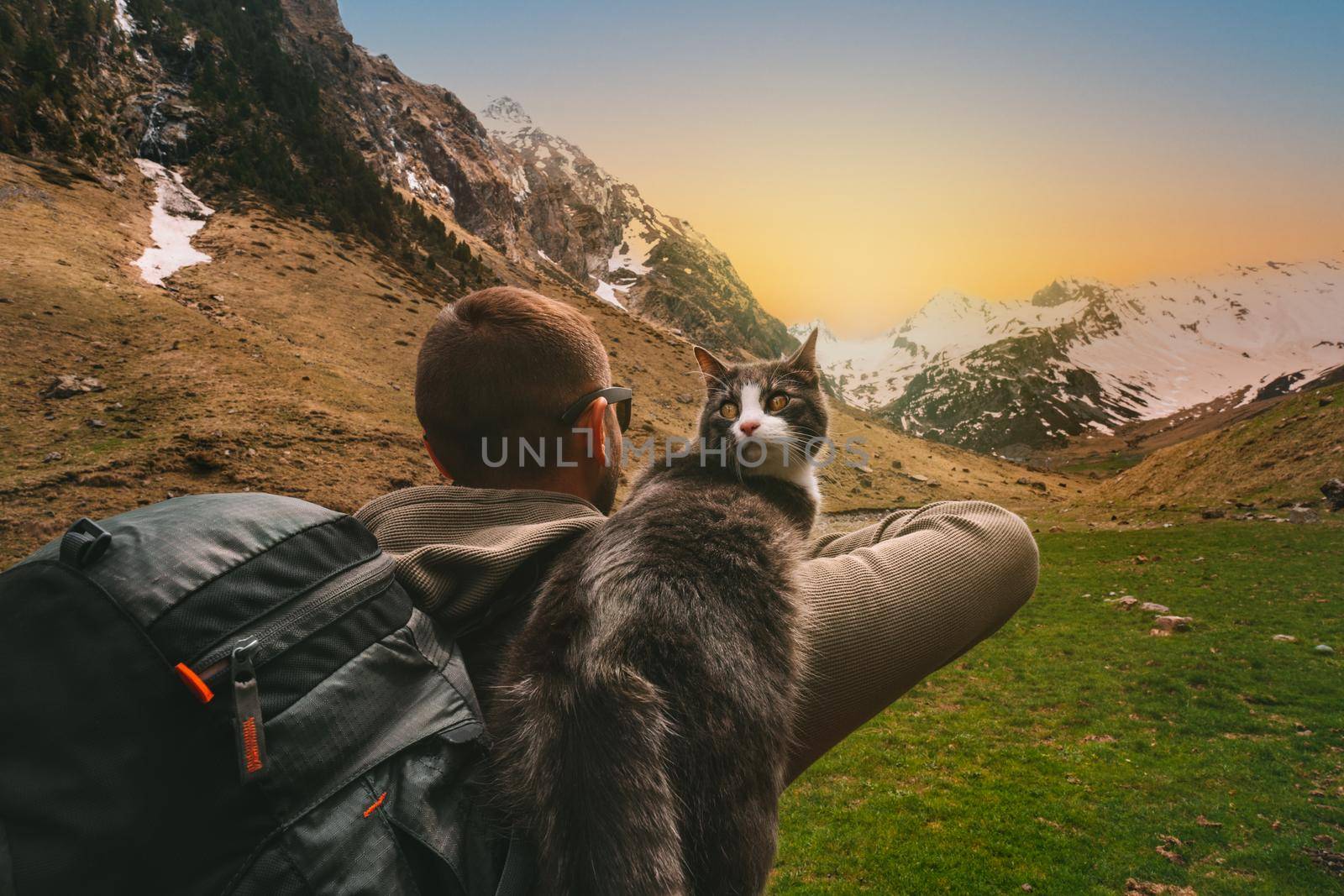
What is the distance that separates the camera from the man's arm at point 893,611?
7.50 ft

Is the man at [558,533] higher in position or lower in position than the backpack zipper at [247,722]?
higher

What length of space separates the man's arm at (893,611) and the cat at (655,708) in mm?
179

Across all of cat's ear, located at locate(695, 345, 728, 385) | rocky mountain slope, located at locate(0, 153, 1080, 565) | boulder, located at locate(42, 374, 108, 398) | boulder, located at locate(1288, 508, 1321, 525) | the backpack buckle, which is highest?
boulder, located at locate(1288, 508, 1321, 525)

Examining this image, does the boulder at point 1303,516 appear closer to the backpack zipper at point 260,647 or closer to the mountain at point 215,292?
the mountain at point 215,292

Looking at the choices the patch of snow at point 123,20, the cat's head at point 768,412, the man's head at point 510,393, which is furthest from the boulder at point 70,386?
the patch of snow at point 123,20

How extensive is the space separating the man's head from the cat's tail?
1.21 meters

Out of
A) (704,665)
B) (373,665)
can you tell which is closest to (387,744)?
(373,665)

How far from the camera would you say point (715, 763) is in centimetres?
176

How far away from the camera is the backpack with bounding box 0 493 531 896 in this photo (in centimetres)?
111

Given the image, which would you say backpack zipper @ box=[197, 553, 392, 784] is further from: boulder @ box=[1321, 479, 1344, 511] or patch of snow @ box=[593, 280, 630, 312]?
patch of snow @ box=[593, 280, 630, 312]

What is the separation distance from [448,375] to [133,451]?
22032 millimetres

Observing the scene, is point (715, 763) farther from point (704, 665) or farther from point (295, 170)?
point (295, 170)

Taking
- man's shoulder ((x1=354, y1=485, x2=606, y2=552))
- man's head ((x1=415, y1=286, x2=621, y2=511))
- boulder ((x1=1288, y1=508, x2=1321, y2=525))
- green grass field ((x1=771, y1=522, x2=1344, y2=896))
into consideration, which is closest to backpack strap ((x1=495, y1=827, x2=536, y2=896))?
man's shoulder ((x1=354, y1=485, x2=606, y2=552))

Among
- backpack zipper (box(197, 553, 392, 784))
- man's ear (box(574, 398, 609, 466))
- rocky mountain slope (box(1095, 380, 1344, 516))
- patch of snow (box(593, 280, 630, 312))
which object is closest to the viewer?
backpack zipper (box(197, 553, 392, 784))
